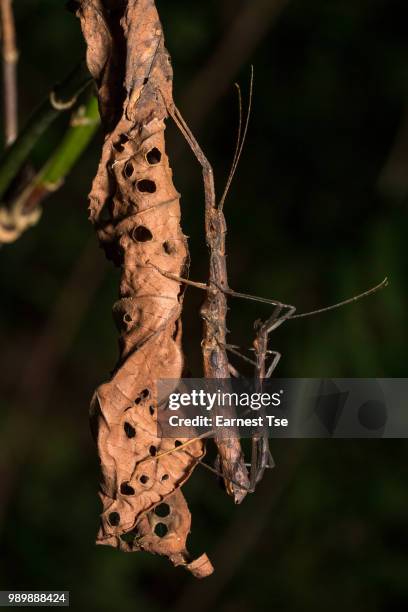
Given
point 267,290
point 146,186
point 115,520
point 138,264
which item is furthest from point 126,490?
point 267,290

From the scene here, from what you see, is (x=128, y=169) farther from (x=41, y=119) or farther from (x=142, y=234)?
(x=41, y=119)

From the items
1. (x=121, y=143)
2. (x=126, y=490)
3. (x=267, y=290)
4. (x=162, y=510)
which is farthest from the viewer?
(x=267, y=290)

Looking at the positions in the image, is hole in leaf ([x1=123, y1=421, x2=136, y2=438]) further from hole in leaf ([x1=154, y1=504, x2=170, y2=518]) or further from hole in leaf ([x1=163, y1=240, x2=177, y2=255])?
hole in leaf ([x1=163, y1=240, x2=177, y2=255])

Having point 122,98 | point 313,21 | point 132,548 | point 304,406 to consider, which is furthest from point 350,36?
point 132,548

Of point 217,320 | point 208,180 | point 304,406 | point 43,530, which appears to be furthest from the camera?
point 43,530

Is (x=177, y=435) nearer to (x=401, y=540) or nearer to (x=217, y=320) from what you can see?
(x=217, y=320)

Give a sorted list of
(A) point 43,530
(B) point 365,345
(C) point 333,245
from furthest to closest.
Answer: (A) point 43,530 < (C) point 333,245 < (B) point 365,345

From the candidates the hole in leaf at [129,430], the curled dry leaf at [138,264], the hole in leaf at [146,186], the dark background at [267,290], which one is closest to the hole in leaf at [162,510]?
the curled dry leaf at [138,264]
